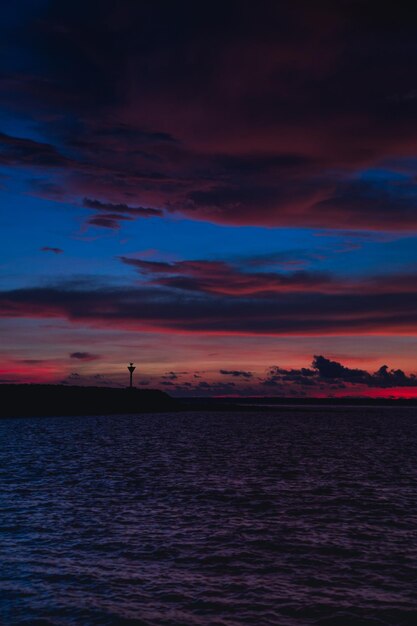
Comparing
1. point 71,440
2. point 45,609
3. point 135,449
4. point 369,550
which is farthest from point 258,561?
point 71,440

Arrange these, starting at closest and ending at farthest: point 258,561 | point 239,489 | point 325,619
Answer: point 325,619 < point 258,561 < point 239,489

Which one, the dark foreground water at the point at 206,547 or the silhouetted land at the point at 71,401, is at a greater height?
the silhouetted land at the point at 71,401

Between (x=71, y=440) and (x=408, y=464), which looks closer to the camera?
(x=408, y=464)

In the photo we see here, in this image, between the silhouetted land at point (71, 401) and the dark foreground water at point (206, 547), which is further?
the silhouetted land at point (71, 401)

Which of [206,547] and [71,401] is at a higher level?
Answer: [71,401]

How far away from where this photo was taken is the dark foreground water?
49.8 feet

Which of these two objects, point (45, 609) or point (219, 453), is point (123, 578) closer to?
point (45, 609)

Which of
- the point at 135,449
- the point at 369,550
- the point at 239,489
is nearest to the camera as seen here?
the point at 369,550

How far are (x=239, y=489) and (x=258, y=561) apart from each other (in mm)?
14522

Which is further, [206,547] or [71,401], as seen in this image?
[71,401]

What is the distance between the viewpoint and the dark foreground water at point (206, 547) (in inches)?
598

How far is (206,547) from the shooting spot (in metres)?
21.0

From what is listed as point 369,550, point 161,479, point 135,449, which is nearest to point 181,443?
point 135,449

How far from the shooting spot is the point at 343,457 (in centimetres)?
5572
